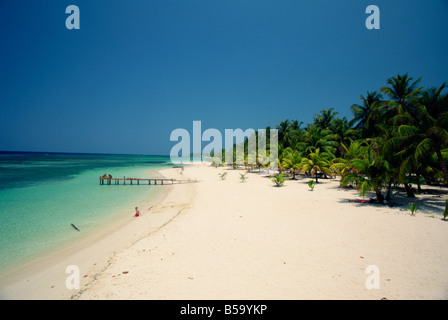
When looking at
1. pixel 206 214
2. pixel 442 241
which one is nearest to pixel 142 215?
pixel 206 214

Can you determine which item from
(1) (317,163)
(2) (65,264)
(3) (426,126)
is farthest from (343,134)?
(2) (65,264)

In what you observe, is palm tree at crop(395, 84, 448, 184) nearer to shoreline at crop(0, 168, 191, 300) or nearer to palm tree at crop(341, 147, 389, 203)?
palm tree at crop(341, 147, 389, 203)

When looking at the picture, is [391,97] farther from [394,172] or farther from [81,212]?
[81,212]

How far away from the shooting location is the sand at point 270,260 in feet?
13.2

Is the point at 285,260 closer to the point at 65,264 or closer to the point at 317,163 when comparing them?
the point at 65,264

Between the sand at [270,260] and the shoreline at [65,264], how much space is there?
0.15 feet

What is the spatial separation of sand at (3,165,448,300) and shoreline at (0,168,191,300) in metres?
0.05

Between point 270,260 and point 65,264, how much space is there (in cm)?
703

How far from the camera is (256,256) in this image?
545cm

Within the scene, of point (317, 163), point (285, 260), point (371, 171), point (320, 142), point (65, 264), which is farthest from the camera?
point (320, 142)

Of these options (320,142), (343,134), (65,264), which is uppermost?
(343,134)

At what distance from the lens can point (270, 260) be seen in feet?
17.0

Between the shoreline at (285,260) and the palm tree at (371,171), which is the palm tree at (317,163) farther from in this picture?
the shoreline at (285,260)

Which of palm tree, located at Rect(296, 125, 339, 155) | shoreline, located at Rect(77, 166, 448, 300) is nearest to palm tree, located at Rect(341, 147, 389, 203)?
shoreline, located at Rect(77, 166, 448, 300)
